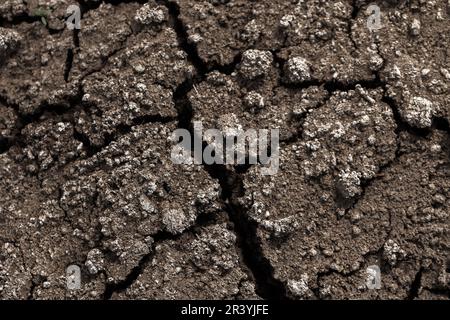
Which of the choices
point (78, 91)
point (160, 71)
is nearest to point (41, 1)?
point (78, 91)

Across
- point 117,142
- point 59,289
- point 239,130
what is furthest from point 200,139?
point 59,289

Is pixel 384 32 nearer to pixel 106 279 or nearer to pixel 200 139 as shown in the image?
pixel 200 139

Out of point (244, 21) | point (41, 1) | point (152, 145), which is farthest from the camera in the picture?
point (41, 1)

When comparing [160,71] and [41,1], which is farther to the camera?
[41,1]
